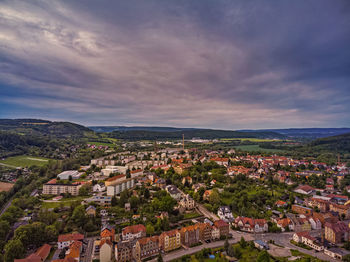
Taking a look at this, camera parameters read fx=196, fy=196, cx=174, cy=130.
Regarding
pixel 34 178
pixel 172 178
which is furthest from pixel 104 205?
pixel 34 178

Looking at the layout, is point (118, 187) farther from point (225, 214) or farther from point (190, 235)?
point (225, 214)

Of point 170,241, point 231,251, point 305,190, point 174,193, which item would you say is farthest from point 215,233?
point 305,190

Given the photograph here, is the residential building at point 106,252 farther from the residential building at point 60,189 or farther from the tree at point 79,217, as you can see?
the residential building at point 60,189

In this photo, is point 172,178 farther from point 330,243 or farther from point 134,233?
point 330,243

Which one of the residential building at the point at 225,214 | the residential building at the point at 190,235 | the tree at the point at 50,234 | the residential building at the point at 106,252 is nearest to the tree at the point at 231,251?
the residential building at the point at 190,235

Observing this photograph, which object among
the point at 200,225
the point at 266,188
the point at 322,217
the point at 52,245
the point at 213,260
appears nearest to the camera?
the point at 213,260

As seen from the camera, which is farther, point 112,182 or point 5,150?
point 5,150
